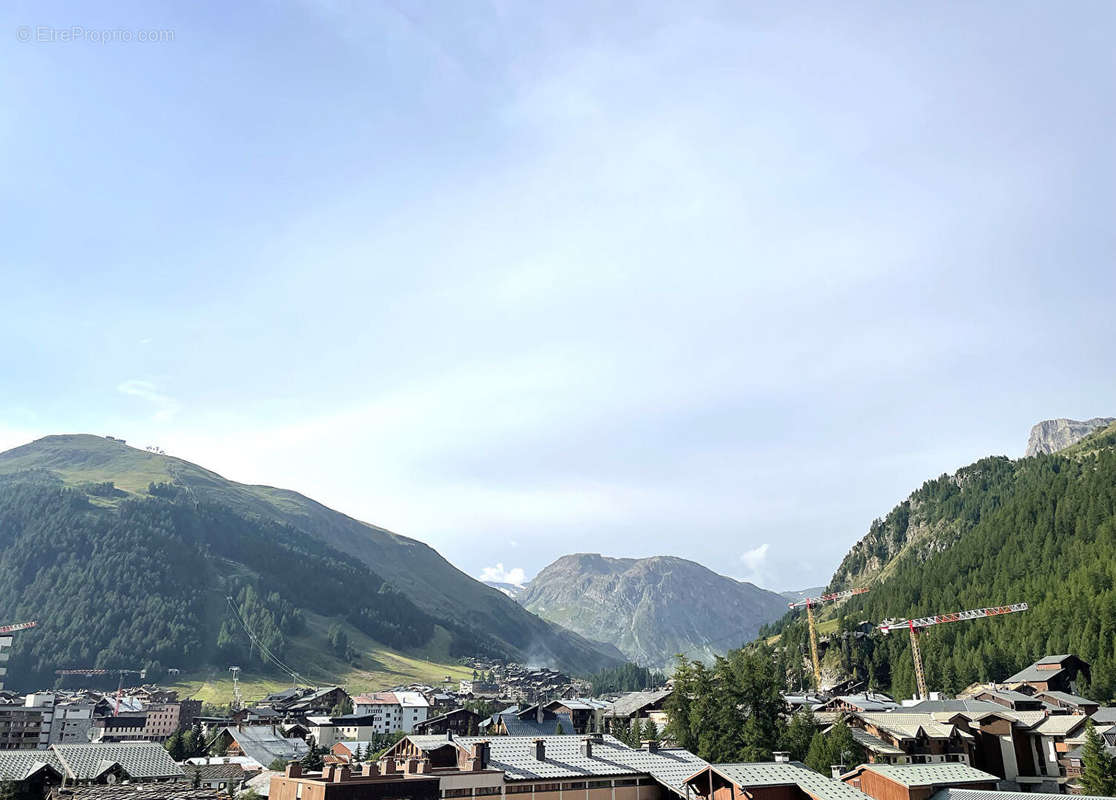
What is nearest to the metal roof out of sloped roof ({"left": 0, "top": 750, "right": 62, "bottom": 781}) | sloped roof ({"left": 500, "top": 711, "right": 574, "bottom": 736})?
sloped roof ({"left": 500, "top": 711, "right": 574, "bottom": 736})

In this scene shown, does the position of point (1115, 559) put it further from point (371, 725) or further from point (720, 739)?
point (371, 725)

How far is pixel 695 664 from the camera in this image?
112 meters

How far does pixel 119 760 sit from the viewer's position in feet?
316

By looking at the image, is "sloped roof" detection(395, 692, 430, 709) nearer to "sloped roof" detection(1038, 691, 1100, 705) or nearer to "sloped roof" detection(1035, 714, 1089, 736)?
"sloped roof" detection(1038, 691, 1100, 705)

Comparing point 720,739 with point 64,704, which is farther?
point 64,704

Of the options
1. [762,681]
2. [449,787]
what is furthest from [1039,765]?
[449,787]

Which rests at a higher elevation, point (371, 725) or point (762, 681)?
point (762, 681)

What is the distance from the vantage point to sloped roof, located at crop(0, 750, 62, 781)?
8425 cm

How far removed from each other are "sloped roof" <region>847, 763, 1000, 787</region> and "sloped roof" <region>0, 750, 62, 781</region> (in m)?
81.6

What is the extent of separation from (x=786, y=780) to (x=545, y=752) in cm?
2360

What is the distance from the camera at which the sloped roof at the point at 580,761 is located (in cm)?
6675

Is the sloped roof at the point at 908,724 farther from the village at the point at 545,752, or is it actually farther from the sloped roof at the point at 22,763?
the sloped roof at the point at 22,763

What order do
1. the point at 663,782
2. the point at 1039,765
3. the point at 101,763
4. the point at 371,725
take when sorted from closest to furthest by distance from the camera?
the point at 663,782, the point at 101,763, the point at 1039,765, the point at 371,725

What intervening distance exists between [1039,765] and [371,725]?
111 m
